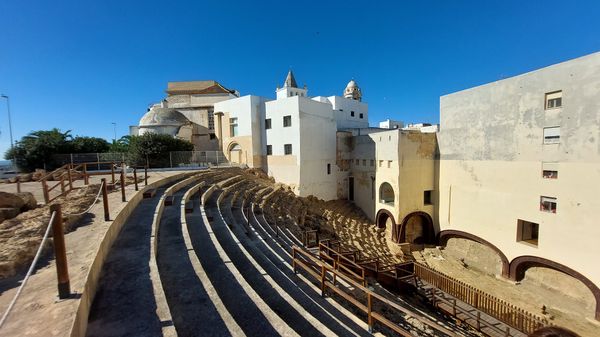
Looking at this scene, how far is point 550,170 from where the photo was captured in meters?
11.5

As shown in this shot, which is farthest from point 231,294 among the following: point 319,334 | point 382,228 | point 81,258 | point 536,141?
point 382,228

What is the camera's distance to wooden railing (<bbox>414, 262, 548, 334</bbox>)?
8827mm

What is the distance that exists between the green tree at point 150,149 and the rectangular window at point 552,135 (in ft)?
79.0

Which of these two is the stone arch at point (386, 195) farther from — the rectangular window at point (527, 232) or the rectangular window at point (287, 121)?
the rectangular window at point (287, 121)

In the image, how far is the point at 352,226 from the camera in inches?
755

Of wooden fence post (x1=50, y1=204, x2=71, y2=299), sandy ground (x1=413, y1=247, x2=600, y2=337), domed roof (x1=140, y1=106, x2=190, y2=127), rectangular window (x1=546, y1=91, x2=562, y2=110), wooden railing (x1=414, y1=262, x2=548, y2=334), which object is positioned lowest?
sandy ground (x1=413, y1=247, x2=600, y2=337)

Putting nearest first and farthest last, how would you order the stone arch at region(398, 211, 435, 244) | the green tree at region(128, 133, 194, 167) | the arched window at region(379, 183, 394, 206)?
the stone arch at region(398, 211, 435, 244) → the arched window at region(379, 183, 394, 206) → the green tree at region(128, 133, 194, 167)

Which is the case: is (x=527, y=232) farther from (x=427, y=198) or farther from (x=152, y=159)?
(x=152, y=159)

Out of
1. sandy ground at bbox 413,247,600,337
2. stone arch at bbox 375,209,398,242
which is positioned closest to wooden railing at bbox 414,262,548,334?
sandy ground at bbox 413,247,600,337

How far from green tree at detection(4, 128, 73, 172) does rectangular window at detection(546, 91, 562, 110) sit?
97.9 ft

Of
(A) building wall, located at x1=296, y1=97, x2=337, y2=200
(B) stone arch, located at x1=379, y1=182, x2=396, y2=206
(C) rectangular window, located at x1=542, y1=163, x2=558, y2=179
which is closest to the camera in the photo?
(C) rectangular window, located at x1=542, y1=163, x2=558, y2=179

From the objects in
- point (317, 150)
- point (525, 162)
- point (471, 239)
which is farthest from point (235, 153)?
point (525, 162)

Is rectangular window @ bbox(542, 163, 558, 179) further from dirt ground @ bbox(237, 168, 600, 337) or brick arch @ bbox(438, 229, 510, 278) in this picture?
dirt ground @ bbox(237, 168, 600, 337)

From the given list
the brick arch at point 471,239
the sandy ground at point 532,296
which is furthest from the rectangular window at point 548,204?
the sandy ground at point 532,296
